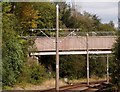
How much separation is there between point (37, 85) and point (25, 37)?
3.13m

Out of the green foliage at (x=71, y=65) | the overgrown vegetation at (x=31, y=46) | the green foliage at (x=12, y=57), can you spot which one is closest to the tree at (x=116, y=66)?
the overgrown vegetation at (x=31, y=46)

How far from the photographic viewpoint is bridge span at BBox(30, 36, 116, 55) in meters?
27.4

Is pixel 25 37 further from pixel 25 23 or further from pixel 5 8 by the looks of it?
pixel 5 8

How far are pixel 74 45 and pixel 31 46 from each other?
3.19m

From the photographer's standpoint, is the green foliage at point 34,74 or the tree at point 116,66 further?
the green foliage at point 34,74

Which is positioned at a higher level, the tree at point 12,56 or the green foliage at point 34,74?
the tree at point 12,56

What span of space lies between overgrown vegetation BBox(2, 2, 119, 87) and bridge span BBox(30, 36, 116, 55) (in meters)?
1.05

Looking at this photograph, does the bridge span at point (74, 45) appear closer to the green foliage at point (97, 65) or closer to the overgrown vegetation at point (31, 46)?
the overgrown vegetation at point (31, 46)

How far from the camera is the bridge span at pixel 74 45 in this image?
27375 millimetres

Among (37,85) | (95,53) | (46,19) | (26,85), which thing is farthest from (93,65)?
(26,85)

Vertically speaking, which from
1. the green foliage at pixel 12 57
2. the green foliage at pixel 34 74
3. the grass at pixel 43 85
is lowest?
the grass at pixel 43 85

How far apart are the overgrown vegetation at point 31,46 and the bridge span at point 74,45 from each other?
105cm

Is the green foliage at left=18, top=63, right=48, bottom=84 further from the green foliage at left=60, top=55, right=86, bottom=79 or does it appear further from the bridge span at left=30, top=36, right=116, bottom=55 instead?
the green foliage at left=60, top=55, right=86, bottom=79

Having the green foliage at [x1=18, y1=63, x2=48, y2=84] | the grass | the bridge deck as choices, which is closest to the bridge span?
the bridge deck
